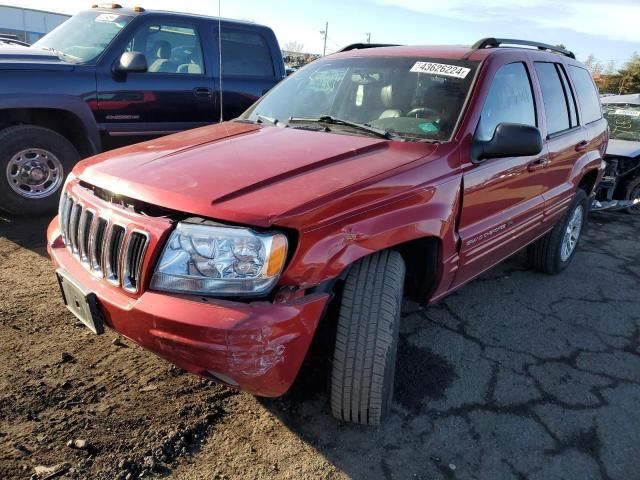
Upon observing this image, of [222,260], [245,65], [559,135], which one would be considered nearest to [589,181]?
[559,135]

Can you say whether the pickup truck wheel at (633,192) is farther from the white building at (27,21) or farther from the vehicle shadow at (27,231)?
the white building at (27,21)

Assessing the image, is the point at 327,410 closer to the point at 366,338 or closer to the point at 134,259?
the point at 366,338

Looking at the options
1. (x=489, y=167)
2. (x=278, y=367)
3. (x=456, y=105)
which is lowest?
(x=278, y=367)

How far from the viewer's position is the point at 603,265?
16.0 feet

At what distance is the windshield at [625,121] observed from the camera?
7.52 meters

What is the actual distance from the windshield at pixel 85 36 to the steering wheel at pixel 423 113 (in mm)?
3538

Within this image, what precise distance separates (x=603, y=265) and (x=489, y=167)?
2.74 meters

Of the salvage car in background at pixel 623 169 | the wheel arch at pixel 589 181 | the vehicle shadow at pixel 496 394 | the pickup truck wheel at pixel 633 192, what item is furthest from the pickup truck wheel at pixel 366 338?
the pickup truck wheel at pixel 633 192

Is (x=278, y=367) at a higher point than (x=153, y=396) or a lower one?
higher

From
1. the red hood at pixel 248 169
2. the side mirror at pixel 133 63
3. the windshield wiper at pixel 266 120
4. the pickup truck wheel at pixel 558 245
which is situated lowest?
the pickup truck wheel at pixel 558 245

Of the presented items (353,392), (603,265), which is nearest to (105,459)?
(353,392)

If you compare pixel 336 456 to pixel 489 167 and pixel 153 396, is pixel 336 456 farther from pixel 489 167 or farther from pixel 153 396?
pixel 489 167

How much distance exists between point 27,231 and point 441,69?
372 centimetres

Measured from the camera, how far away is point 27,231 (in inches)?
179
